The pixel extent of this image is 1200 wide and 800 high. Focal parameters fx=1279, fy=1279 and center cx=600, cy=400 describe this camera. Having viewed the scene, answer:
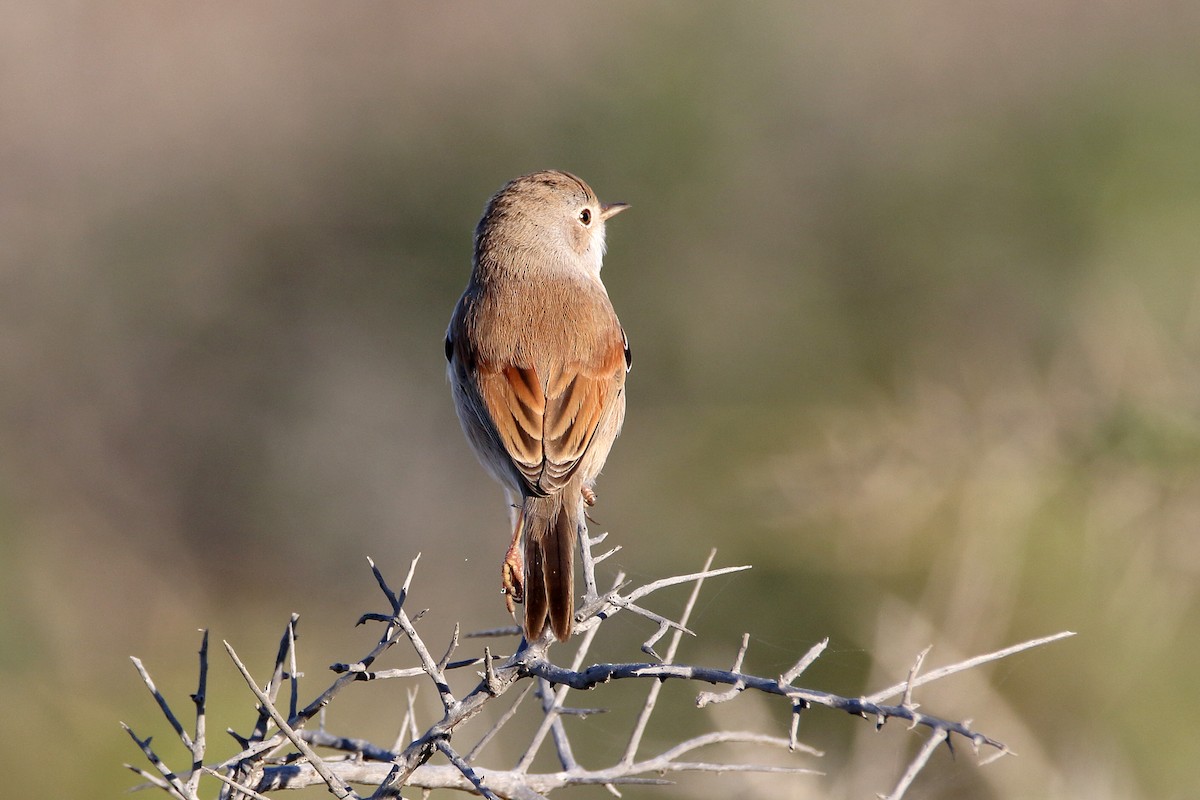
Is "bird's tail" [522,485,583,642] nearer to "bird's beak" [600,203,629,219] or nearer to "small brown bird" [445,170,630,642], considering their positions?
"small brown bird" [445,170,630,642]

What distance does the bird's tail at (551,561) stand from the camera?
2.79 m

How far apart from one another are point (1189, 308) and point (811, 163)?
188 inches

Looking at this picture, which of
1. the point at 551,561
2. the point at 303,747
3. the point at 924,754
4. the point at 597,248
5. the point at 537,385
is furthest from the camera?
the point at 597,248

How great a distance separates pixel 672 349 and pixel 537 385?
5.23 m

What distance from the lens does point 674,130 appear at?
9.83 metres

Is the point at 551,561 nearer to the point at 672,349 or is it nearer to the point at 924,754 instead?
the point at 924,754

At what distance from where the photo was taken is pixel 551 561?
311cm

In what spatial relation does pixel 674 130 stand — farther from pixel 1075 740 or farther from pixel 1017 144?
pixel 1075 740

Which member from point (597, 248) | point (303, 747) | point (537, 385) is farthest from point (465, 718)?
point (597, 248)

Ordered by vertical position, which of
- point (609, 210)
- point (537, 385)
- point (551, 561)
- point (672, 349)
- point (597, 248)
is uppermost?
point (672, 349)

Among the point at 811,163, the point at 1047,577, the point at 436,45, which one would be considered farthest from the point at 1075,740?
the point at 436,45

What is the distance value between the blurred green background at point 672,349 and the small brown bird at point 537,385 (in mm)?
969

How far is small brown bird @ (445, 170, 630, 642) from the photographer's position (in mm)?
3385

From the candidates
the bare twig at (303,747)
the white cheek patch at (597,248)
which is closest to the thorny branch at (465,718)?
the bare twig at (303,747)
